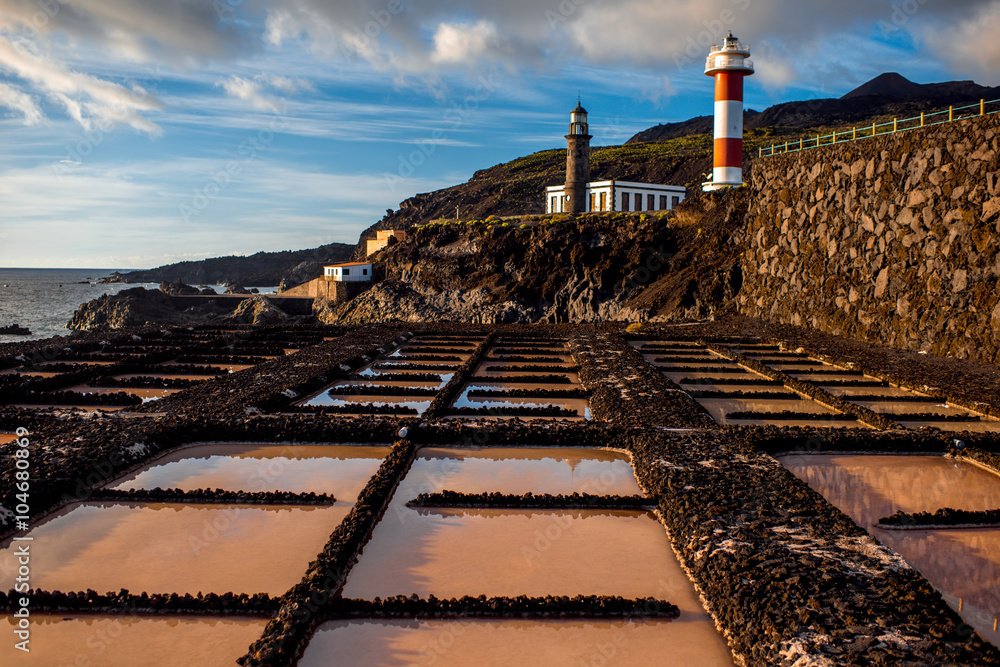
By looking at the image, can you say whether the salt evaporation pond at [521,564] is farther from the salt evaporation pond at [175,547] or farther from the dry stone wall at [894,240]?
the dry stone wall at [894,240]

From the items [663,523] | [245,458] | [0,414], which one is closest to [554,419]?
[663,523]

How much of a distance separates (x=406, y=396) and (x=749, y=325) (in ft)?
49.0

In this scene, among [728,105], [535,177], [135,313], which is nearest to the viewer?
[728,105]

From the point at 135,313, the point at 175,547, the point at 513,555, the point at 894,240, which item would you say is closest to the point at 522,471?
the point at 513,555

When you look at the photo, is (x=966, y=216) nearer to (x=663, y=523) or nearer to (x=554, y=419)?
(x=554, y=419)

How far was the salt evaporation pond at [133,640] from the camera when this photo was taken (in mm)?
4180

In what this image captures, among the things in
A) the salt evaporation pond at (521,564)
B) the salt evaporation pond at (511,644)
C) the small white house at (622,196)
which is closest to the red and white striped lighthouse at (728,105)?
the small white house at (622,196)

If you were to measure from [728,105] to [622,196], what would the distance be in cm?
1522

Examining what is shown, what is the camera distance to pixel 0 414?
955cm

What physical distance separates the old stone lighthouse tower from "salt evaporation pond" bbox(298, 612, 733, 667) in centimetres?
4323

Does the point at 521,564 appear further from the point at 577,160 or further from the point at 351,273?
the point at 351,273

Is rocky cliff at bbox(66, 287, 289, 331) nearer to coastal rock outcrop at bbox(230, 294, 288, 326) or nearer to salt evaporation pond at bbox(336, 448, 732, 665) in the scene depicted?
coastal rock outcrop at bbox(230, 294, 288, 326)

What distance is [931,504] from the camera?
6.75m

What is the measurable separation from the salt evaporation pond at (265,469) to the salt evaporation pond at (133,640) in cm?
238
